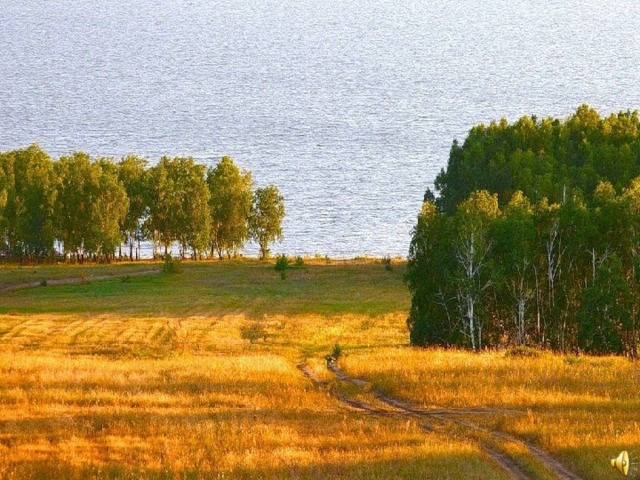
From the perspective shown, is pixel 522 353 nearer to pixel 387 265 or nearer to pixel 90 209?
pixel 387 265

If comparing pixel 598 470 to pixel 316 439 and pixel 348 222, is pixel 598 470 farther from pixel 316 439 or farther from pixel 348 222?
pixel 348 222

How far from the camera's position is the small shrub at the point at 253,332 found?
214ft

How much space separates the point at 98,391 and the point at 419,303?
1082 inches

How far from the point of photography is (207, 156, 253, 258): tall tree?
131875 mm

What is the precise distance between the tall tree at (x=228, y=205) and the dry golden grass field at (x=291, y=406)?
60.9 m

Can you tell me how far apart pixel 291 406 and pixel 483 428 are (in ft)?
22.4

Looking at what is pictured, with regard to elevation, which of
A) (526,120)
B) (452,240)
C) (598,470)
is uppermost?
(526,120)

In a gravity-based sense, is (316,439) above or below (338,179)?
below

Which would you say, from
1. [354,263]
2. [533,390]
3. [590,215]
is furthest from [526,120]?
[533,390]

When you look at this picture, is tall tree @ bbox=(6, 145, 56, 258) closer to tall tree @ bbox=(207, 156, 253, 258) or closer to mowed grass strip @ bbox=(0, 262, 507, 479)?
tall tree @ bbox=(207, 156, 253, 258)

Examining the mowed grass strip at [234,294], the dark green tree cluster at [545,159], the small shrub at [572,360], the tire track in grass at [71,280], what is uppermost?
the dark green tree cluster at [545,159]

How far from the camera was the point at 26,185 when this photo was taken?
129 meters

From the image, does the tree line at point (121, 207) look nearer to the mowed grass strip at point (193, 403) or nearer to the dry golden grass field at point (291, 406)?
the mowed grass strip at point (193, 403)

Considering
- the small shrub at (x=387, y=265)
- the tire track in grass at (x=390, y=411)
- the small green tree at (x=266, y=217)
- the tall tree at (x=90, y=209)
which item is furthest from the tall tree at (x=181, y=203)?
the tire track in grass at (x=390, y=411)
